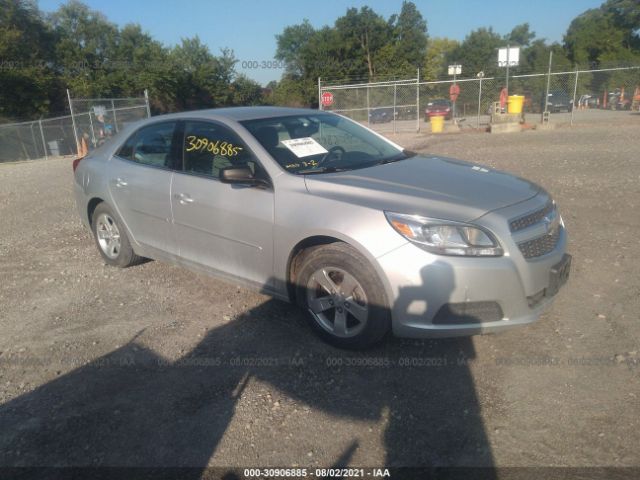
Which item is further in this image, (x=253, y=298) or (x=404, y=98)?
(x=404, y=98)

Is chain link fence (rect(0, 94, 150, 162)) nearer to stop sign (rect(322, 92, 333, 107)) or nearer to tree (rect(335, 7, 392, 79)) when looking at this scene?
stop sign (rect(322, 92, 333, 107))

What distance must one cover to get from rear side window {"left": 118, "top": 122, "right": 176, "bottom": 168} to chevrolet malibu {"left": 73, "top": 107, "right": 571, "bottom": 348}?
17mm

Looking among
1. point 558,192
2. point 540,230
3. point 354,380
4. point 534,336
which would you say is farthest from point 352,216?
point 558,192

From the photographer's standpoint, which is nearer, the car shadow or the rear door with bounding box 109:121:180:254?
the car shadow

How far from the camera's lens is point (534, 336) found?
3.51 meters

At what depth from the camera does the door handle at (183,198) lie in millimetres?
4105

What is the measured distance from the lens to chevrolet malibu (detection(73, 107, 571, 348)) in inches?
118

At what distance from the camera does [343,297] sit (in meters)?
3.30

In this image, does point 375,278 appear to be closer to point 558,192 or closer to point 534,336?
point 534,336

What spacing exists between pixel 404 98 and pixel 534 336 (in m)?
21.0

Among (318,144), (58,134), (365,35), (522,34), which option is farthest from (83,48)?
(522,34)

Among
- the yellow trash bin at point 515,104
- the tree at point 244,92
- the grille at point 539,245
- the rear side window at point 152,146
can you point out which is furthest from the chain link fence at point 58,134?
the tree at point 244,92

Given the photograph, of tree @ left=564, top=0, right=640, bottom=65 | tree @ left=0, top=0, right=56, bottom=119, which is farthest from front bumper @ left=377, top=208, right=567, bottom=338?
tree @ left=564, top=0, right=640, bottom=65

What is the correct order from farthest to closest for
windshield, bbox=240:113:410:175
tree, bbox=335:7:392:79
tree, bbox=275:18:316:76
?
tree, bbox=275:18:316:76
tree, bbox=335:7:392:79
windshield, bbox=240:113:410:175
